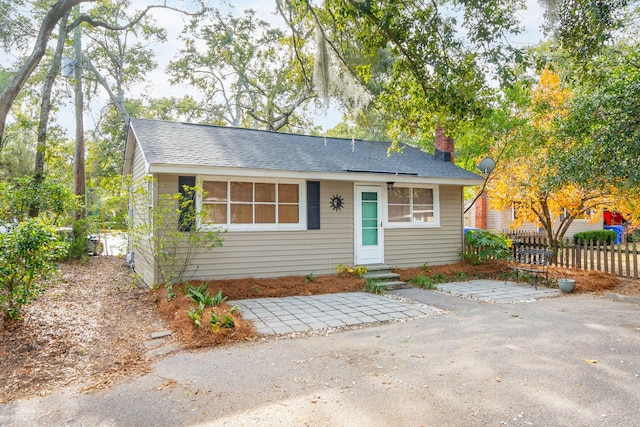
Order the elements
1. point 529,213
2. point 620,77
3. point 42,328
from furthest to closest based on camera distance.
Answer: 1. point 529,213
2. point 620,77
3. point 42,328

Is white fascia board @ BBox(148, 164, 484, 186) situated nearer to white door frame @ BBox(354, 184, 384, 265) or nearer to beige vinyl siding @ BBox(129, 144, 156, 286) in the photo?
white door frame @ BBox(354, 184, 384, 265)

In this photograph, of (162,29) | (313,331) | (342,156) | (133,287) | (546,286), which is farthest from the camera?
(162,29)

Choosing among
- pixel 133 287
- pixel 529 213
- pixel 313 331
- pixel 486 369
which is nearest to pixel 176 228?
pixel 133 287

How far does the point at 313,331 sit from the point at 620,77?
6783mm

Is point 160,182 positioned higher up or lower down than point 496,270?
higher up

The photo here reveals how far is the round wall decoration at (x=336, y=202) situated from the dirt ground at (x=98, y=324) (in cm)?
156

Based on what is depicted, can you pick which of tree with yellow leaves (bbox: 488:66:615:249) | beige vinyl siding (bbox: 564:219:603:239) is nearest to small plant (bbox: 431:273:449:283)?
tree with yellow leaves (bbox: 488:66:615:249)

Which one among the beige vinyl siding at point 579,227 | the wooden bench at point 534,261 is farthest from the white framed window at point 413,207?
the beige vinyl siding at point 579,227

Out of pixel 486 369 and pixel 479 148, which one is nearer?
pixel 486 369

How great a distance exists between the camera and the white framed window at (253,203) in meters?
7.53

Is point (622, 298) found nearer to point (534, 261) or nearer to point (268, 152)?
point (534, 261)

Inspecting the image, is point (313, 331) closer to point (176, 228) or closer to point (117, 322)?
point (117, 322)

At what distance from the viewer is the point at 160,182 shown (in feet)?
22.9

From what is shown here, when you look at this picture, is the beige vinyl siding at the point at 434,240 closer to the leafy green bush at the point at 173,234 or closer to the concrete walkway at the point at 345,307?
the concrete walkway at the point at 345,307
